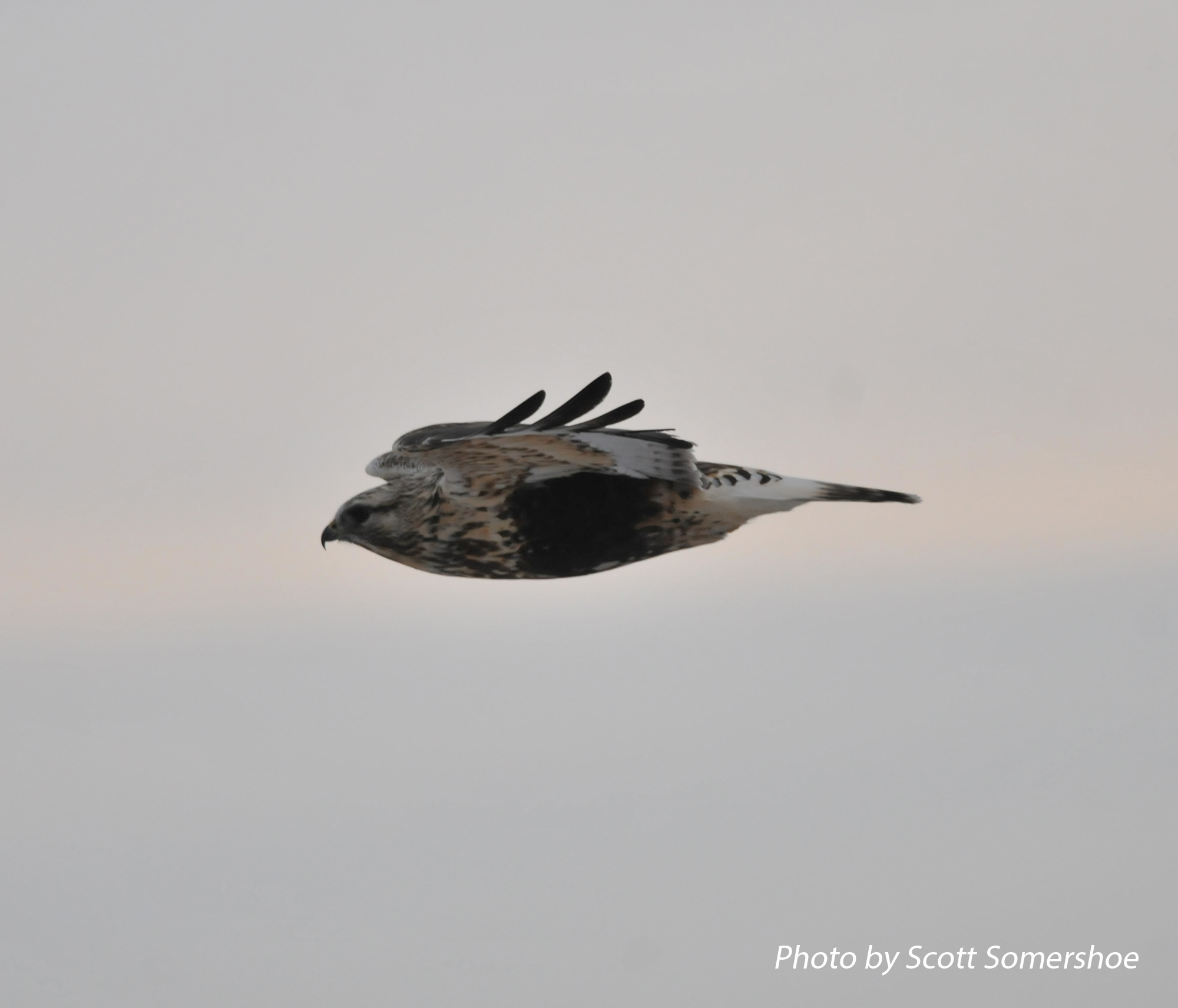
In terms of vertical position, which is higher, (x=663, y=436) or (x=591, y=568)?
(x=663, y=436)

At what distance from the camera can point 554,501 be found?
14.8m

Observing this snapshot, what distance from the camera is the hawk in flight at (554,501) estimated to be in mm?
14352

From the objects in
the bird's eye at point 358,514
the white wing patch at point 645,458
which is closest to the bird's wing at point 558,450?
the white wing patch at point 645,458

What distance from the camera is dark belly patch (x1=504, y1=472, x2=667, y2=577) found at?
14.8 meters

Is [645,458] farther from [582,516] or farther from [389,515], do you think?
[389,515]

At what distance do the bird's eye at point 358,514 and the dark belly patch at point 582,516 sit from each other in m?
1.21

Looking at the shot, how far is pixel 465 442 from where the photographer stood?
549 inches

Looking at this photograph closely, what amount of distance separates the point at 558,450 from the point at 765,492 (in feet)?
6.12

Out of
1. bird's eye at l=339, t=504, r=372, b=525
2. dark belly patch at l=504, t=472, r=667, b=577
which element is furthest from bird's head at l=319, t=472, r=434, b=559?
dark belly patch at l=504, t=472, r=667, b=577

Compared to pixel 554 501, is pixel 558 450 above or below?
above

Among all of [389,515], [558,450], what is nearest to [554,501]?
[558,450]

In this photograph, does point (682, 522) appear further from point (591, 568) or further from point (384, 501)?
point (384, 501)

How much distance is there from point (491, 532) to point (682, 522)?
148 centimetres

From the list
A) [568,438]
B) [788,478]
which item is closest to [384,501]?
[568,438]
